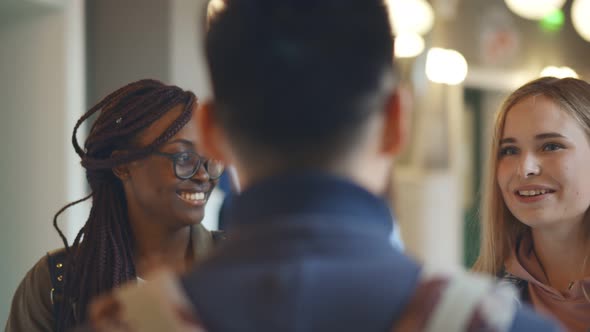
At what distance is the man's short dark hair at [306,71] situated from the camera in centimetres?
80

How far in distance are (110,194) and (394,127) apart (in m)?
1.12

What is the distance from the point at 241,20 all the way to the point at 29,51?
242 cm

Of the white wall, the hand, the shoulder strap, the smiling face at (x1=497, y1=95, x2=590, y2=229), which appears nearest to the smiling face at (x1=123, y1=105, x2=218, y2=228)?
the shoulder strap

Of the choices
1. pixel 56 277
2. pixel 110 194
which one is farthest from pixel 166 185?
pixel 56 277

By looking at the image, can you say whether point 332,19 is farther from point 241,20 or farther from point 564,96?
point 564,96

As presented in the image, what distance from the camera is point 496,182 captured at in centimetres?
211

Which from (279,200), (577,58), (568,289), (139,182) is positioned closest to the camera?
(279,200)

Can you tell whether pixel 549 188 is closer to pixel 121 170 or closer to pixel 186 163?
pixel 186 163

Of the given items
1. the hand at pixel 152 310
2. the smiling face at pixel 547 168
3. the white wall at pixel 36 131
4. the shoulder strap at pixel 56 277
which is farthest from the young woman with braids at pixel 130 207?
the white wall at pixel 36 131

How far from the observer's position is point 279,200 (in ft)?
2.63

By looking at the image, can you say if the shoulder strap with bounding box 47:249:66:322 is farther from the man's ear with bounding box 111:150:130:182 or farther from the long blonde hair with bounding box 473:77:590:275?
the long blonde hair with bounding box 473:77:590:275

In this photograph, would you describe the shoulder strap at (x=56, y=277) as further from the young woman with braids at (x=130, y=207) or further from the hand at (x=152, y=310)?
the hand at (x=152, y=310)

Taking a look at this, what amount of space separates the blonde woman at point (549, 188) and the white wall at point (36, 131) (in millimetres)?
1658

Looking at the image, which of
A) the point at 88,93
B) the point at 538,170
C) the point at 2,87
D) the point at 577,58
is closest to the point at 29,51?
the point at 2,87
